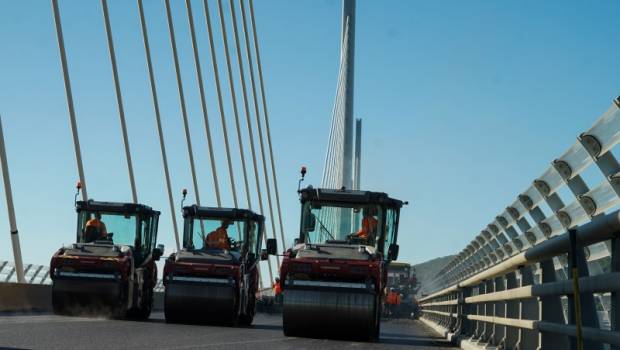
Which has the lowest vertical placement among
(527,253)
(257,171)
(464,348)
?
(464,348)

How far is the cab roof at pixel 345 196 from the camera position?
17.8m

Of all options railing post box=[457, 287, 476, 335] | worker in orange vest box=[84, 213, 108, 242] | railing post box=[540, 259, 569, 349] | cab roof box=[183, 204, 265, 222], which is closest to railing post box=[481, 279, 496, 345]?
railing post box=[457, 287, 476, 335]

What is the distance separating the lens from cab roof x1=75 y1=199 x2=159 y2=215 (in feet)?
71.9

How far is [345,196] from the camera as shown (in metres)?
17.8

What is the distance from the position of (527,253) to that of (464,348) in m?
6.11

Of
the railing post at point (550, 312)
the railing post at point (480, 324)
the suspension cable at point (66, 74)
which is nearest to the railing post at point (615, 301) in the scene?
the railing post at point (550, 312)

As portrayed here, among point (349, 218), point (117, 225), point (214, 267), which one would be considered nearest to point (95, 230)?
point (117, 225)

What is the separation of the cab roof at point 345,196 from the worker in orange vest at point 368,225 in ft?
0.59

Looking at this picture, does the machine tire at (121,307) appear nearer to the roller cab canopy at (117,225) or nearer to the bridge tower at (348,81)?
the roller cab canopy at (117,225)

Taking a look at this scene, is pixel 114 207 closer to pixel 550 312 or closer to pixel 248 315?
pixel 248 315

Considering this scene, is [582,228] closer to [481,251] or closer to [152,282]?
[481,251]

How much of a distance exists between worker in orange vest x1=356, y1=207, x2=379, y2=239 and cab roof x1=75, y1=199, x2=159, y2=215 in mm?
5983

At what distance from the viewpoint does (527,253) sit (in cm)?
778

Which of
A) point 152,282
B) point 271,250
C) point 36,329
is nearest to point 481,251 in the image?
point 271,250
